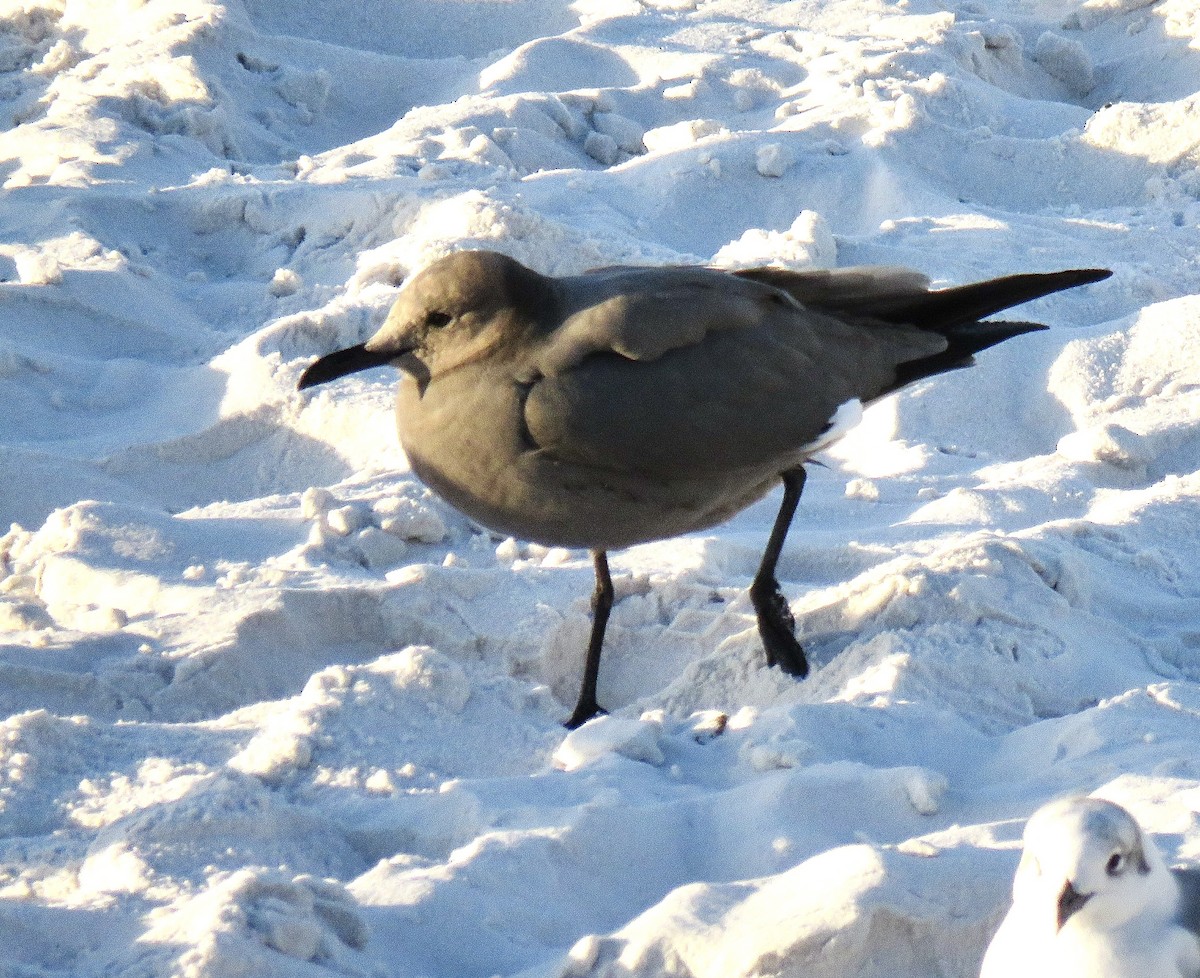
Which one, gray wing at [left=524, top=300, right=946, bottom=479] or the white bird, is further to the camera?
gray wing at [left=524, top=300, right=946, bottom=479]

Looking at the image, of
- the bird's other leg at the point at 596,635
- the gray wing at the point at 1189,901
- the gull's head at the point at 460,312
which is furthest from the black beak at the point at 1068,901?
the gull's head at the point at 460,312

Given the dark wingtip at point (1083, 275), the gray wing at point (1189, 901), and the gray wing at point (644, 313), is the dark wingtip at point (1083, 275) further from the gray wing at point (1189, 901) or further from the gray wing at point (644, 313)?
the gray wing at point (1189, 901)

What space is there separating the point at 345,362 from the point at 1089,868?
6.47 feet

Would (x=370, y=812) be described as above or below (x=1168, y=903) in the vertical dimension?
below

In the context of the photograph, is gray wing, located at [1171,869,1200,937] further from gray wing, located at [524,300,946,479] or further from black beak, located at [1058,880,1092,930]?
gray wing, located at [524,300,946,479]

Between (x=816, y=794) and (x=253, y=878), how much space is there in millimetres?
975

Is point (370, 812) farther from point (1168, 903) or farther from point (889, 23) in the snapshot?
point (889, 23)

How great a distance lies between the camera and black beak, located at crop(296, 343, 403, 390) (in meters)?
3.35

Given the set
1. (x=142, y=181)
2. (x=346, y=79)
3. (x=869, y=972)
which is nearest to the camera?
(x=869, y=972)

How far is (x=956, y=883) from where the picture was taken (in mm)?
2311

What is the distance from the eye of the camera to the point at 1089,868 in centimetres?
194

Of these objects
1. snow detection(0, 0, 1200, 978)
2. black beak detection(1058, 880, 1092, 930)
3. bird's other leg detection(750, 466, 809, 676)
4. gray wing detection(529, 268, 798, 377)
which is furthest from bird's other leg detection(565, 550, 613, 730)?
black beak detection(1058, 880, 1092, 930)

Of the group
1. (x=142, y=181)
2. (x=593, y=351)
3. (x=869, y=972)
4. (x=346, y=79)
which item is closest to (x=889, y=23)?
(x=346, y=79)

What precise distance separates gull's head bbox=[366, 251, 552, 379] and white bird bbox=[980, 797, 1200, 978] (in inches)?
64.2
